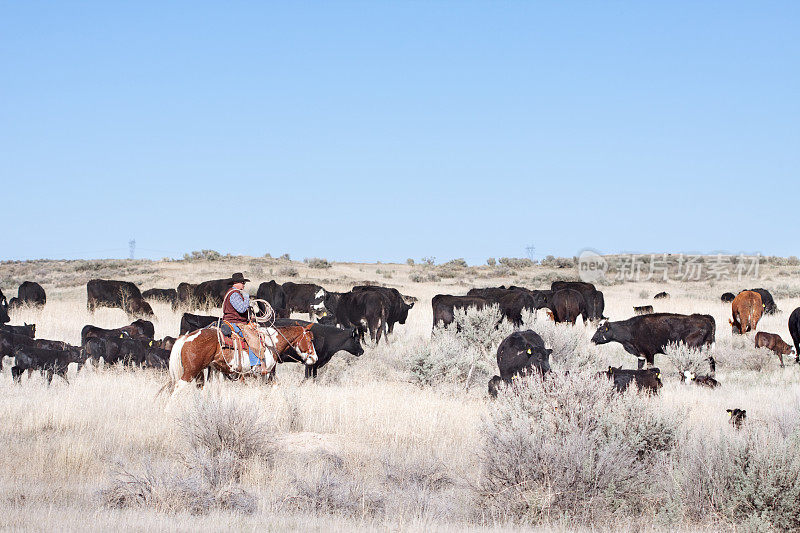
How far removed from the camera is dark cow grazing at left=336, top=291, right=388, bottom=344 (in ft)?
68.7

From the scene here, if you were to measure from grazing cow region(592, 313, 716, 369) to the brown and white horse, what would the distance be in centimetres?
744

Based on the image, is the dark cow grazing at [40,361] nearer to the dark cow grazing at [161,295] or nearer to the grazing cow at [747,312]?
the grazing cow at [747,312]

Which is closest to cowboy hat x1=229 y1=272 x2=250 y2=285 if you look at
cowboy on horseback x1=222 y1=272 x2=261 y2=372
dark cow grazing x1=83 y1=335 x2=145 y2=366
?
cowboy on horseback x1=222 y1=272 x2=261 y2=372

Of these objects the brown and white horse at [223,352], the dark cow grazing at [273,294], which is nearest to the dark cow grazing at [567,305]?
the dark cow grazing at [273,294]

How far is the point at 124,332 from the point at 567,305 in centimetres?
1333

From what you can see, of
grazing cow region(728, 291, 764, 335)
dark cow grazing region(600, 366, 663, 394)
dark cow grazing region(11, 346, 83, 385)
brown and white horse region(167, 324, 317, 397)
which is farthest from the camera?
grazing cow region(728, 291, 764, 335)

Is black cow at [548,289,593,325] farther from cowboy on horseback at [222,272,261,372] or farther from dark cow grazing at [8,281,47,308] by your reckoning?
dark cow grazing at [8,281,47,308]

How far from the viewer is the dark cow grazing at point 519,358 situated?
38.5 ft

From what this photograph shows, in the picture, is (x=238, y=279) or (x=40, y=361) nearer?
(x=40, y=361)

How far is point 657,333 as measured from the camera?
16578 mm

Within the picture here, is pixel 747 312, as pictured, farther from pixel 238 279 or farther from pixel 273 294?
pixel 273 294

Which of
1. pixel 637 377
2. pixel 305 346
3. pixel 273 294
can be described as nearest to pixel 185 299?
pixel 273 294

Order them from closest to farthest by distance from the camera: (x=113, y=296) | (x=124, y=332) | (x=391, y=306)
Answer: (x=124, y=332), (x=391, y=306), (x=113, y=296)

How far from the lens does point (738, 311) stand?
72.0ft
